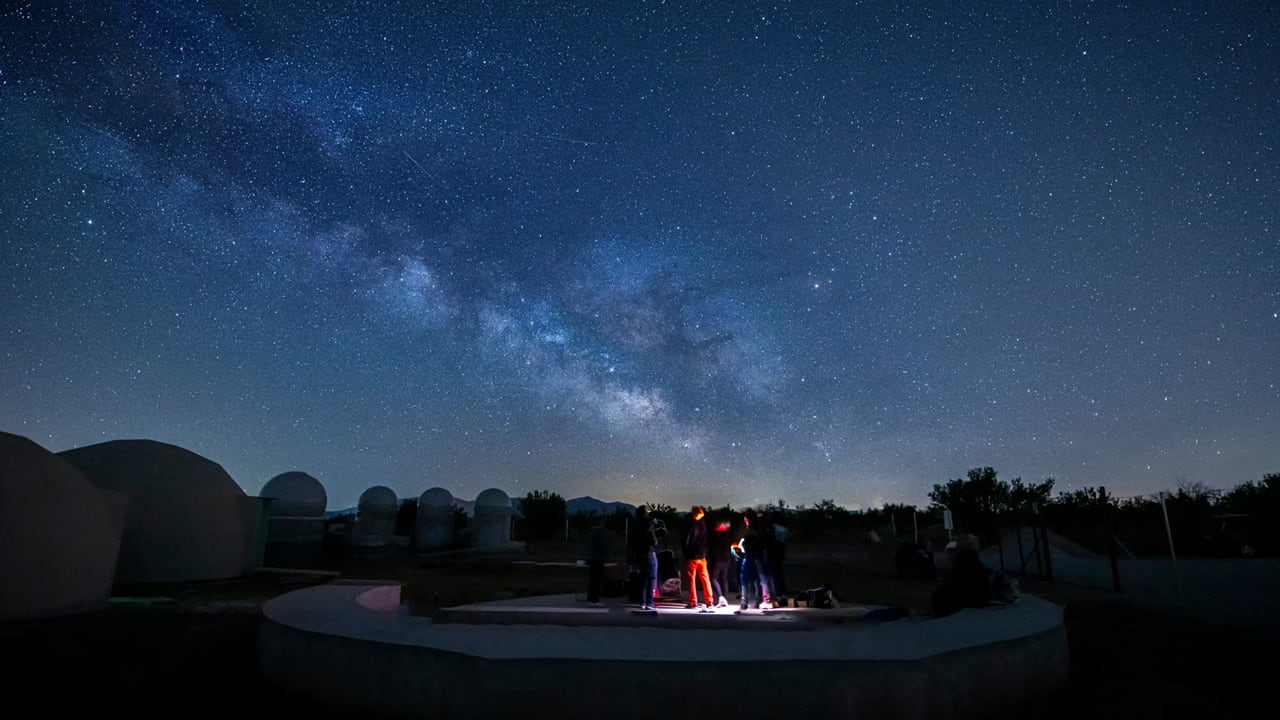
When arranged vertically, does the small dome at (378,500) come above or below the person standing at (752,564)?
above

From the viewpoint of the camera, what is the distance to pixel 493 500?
130 feet

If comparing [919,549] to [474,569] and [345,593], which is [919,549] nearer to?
[474,569]

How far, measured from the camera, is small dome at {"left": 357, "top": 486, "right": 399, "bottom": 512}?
37287mm

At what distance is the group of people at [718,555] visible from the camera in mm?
12039

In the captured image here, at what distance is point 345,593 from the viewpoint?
37.5 feet

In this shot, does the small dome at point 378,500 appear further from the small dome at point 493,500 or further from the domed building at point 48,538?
the domed building at point 48,538

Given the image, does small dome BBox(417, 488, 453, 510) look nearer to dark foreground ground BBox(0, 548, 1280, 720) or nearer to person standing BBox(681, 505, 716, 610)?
dark foreground ground BBox(0, 548, 1280, 720)

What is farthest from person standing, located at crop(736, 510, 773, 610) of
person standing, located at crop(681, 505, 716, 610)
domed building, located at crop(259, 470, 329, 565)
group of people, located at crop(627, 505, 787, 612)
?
domed building, located at crop(259, 470, 329, 565)

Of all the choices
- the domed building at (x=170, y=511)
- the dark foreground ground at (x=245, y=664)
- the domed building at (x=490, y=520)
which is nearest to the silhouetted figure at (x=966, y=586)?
the dark foreground ground at (x=245, y=664)

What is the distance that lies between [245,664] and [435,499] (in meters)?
31.1

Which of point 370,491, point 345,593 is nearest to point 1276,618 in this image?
point 345,593

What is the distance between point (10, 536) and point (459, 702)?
1290 cm

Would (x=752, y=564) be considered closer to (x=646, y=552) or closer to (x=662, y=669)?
(x=646, y=552)

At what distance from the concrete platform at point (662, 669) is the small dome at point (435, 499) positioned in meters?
32.3
